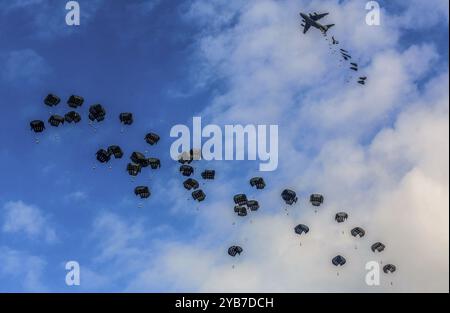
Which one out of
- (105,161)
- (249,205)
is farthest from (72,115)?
(249,205)

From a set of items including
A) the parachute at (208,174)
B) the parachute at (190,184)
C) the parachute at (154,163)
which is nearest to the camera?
the parachute at (154,163)

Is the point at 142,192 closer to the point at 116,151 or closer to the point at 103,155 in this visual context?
the point at 116,151

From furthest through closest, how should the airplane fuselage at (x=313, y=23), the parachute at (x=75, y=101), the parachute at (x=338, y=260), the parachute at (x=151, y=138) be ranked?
the airplane fuselage at (x=313, y=23) < the parachute at (x=338, y=260) < the parachute at (x=151, y=138) < the parachute at (x=75, y=101)

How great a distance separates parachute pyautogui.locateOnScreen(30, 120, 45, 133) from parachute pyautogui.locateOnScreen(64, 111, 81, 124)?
3246mm

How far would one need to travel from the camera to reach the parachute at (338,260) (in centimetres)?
8294

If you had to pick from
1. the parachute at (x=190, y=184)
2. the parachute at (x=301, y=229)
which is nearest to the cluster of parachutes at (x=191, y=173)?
the parachute at (x=190, y=184)

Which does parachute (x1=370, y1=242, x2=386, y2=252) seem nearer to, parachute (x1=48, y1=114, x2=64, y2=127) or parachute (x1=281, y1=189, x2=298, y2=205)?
parachute (x1=281, y1=189, x2=298, y2=205)

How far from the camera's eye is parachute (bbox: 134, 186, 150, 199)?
271 feet

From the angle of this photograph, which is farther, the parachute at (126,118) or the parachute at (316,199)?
the parachute at (316,199)

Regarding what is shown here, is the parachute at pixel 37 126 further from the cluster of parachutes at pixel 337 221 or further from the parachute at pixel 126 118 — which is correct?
the cluster of parachutes at pixel 337 221

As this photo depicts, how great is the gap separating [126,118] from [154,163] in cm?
773

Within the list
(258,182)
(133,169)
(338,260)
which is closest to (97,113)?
(133,169)

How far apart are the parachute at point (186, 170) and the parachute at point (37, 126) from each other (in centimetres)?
1987
